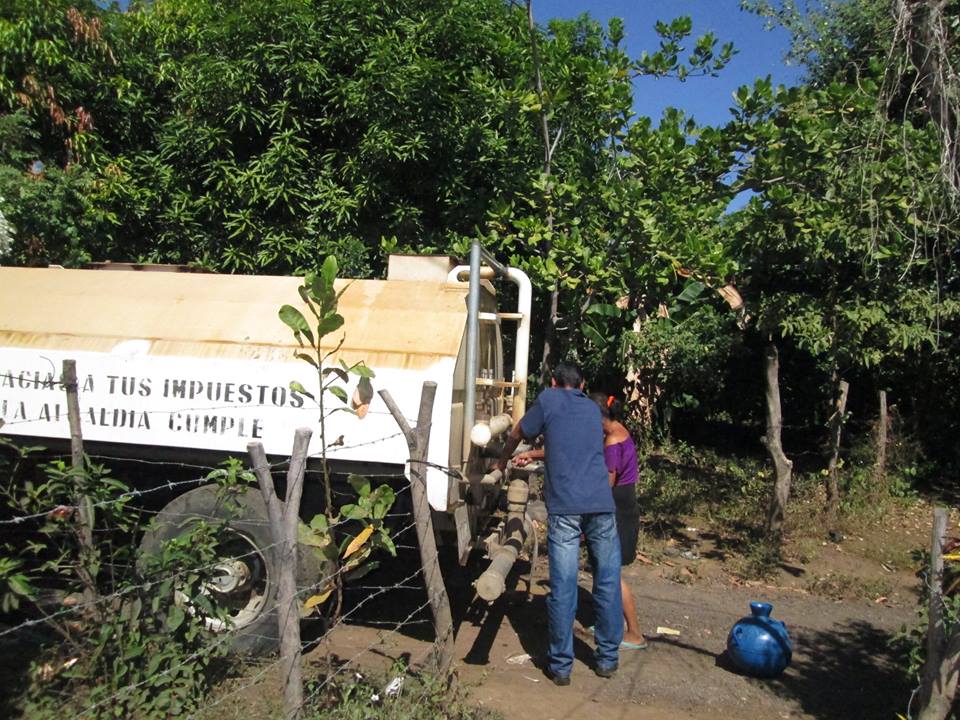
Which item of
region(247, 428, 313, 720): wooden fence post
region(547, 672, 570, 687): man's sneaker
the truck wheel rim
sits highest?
region(247, 428, 313, 720): wooden fence post

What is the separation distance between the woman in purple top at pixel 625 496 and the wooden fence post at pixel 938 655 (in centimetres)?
197

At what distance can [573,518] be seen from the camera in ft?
16.6

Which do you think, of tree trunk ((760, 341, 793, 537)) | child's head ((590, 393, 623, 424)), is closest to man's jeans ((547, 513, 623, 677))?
child's head ((590, 393, 623, 424))

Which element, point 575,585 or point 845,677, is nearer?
point 575,585

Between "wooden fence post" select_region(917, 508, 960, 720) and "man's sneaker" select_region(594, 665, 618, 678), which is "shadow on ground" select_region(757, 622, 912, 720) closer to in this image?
"wooden fence post" select_region(917, 508, 960, 720)

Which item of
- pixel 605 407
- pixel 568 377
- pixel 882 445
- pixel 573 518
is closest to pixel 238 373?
pixel 568 377

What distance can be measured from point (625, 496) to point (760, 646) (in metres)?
1.19

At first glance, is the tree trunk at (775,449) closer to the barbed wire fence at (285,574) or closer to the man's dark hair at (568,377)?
the man's dark hair at (568,377)

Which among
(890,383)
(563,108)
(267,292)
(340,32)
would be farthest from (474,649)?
(890,383)

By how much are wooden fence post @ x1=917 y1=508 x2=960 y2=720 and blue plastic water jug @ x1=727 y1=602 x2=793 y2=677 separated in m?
1.23

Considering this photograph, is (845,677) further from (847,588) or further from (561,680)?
(847,588)

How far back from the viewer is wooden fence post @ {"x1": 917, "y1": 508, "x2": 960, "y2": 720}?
12.7ft

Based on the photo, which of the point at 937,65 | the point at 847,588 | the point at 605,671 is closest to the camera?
the point at 605,671

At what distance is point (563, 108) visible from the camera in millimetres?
7617
